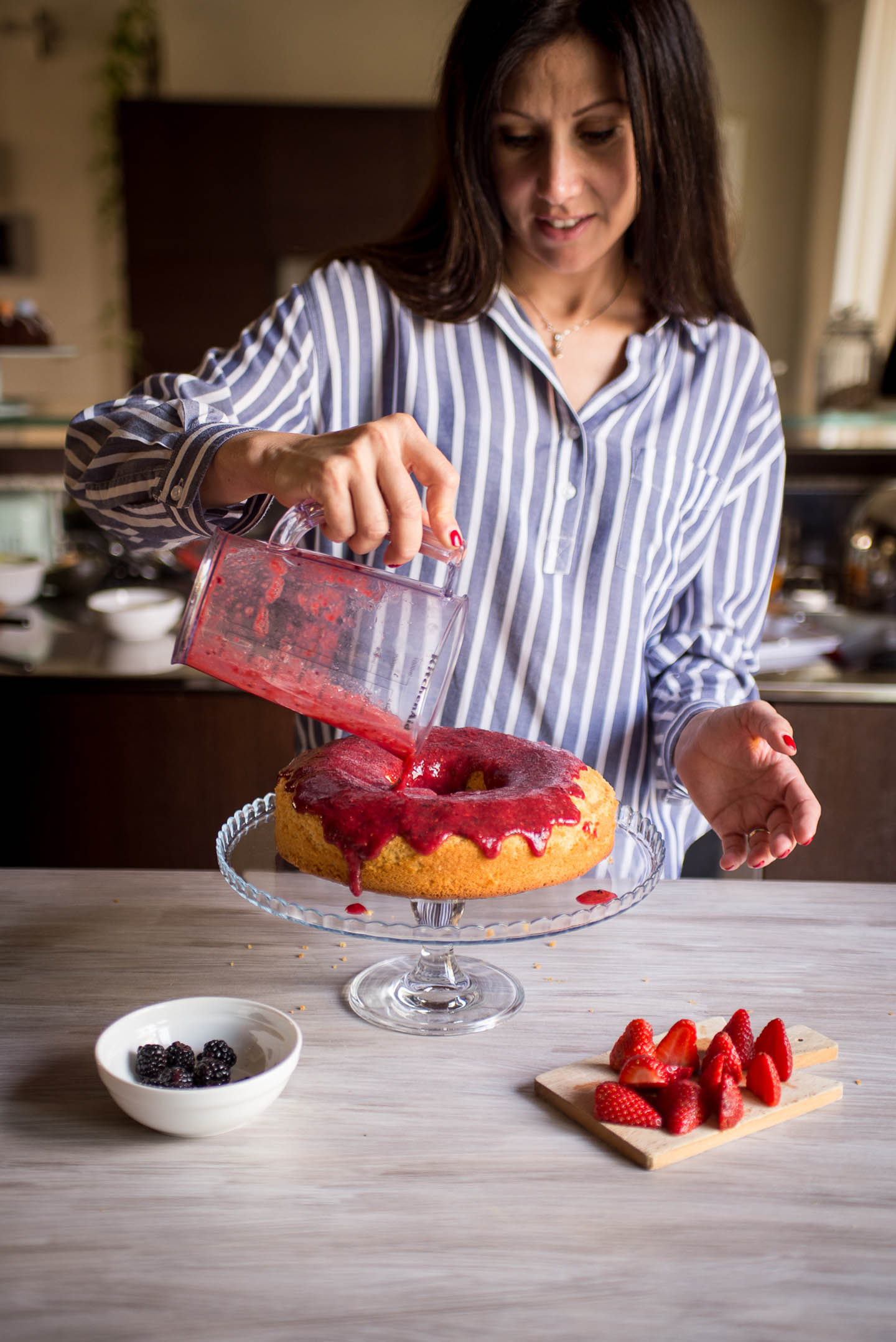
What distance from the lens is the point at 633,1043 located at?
3.31 feet

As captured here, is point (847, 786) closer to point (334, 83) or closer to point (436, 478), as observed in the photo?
point (436, 478)

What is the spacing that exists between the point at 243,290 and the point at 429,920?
3995 mm

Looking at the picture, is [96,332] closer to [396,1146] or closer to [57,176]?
[57,176]

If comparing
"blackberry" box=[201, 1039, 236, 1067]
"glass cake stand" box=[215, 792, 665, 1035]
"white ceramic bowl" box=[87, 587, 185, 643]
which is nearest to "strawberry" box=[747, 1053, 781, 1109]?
"glass cake stand" box=[215, 792, 665, 1035]

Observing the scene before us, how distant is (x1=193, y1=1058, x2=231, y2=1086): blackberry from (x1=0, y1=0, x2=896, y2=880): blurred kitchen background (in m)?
1.14

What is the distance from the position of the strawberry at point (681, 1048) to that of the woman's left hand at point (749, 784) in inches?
8.3

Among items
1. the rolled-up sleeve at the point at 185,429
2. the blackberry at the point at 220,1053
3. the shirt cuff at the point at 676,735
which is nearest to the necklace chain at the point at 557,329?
the rolled-up sleeve at the point at 185,429

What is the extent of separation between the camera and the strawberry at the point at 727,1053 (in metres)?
0.98

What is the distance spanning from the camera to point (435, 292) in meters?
1.53

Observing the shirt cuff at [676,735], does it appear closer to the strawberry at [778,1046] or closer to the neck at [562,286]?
the strawberry at [778,1046]

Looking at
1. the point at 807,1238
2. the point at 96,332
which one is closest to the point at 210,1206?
the point at 807,1238

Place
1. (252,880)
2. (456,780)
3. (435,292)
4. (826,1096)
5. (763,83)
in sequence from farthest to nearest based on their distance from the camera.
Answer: (763,83), (435,292), (456,780), (252,880), (826,1096)

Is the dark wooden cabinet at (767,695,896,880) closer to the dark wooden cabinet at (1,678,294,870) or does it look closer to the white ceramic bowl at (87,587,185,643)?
the dark wooden cabinet at (1,678,294,870)

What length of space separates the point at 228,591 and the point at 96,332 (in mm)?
4848
